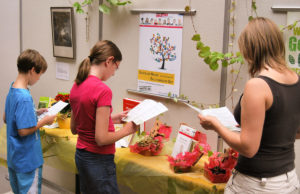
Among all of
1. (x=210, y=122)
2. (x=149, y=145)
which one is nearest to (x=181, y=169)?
(x=149, y=145)

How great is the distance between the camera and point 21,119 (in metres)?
2.08

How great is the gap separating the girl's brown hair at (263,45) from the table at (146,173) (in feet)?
2.51

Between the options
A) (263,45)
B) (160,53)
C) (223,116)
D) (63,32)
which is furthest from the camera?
(63,32)

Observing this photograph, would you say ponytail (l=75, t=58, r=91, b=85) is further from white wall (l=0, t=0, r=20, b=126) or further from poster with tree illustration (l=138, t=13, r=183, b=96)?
white wall (l=0, t=0, r=20, b=126)

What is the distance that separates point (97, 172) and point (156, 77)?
1.00 metres

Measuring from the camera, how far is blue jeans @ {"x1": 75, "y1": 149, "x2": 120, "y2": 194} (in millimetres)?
1771

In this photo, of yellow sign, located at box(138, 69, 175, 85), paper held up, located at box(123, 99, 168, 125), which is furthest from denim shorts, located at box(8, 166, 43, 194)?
yellow sign, located at box(138, 69, 175, 85)

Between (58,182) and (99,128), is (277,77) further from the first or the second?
(58,182)

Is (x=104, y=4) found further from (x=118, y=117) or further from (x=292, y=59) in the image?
(x=292, y=59)

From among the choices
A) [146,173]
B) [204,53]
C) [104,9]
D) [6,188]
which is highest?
[104,9]

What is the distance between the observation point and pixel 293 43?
75.1 inches

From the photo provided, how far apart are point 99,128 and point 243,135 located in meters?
0.74

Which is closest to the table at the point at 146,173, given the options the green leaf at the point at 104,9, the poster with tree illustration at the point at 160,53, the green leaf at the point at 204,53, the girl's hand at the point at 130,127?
the girl's hand at the point at 130,127

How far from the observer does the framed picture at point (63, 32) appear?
123 inches
